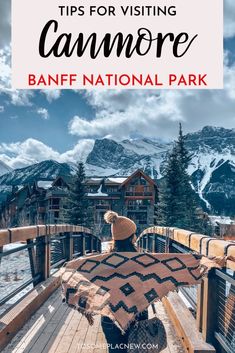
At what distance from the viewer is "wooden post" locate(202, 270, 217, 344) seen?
3.08 m

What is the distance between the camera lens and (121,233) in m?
3.08

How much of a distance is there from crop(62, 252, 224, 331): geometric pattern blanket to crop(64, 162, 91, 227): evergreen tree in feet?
97.6

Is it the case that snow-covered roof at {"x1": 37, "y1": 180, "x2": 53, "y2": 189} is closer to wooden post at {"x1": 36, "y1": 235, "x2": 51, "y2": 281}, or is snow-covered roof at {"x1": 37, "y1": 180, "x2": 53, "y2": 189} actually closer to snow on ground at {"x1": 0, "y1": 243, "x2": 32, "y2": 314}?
snow on ground at {"x1": 0, "y1": 243, "x2": 32, "y2": 314}

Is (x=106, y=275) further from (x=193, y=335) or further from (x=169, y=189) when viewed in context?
(x=169, y=189)

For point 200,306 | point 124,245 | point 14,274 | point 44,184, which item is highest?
point 44,184

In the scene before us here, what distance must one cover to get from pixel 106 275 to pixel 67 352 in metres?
1.41

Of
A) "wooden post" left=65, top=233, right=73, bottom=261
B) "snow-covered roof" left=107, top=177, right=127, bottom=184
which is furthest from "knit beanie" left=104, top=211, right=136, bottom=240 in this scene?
"snow-covered roof" left=107, top=177, right=127, bottom=184

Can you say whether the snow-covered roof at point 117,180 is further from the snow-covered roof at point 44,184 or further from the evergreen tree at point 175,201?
the evergreen tree at point 175,201

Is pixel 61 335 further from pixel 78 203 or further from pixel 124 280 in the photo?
pixel 78 203

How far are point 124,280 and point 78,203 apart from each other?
98.7 feet

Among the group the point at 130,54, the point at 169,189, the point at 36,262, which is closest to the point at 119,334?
the point at 36,262

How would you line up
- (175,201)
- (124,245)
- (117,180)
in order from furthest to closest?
1. (117,180)
2. (175,201)
3. (124,245)

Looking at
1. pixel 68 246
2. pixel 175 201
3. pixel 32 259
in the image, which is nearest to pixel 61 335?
pixel 32 259

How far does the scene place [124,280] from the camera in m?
2.56
